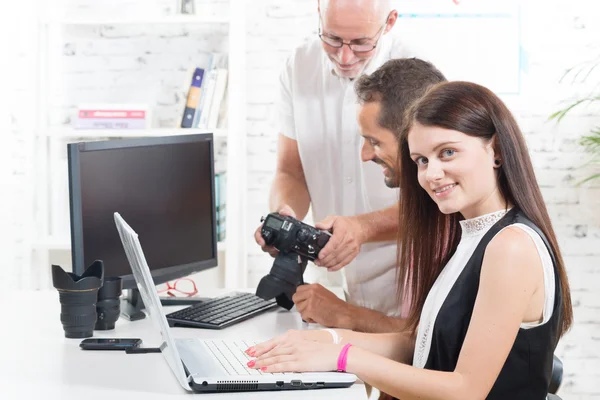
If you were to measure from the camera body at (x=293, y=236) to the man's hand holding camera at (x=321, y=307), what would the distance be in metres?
0.09

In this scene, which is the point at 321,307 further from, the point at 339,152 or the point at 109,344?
the point at 339,152

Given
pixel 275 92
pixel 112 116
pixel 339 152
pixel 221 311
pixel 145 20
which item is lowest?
pixel 221 311

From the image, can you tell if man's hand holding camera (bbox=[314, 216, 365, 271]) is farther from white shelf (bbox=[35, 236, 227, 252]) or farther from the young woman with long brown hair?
white shelf (bbox=[35, 236, 227, 252])

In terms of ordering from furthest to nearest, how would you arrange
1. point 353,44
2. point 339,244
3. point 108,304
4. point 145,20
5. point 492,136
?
1. point 145,20
2. point 353,44
3. point 339,244
4. point 108,304
5. point 492,136

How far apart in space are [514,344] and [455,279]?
0.18m

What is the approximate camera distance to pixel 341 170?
97.7 inches

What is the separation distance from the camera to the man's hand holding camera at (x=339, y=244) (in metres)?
2.01

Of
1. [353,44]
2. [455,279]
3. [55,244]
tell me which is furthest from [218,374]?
[55,244]

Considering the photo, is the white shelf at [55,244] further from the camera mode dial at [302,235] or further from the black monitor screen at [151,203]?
the camera mode dial at [302,235]

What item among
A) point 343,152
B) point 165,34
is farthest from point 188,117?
point 343,152

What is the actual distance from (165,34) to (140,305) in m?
1.93

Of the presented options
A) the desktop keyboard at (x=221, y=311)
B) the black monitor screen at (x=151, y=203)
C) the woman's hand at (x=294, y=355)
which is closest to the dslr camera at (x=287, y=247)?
the desktop keyboard at (x=221, y=311)

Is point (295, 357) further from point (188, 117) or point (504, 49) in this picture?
point (504, 49)

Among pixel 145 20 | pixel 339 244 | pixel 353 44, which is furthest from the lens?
pixel 145 20
